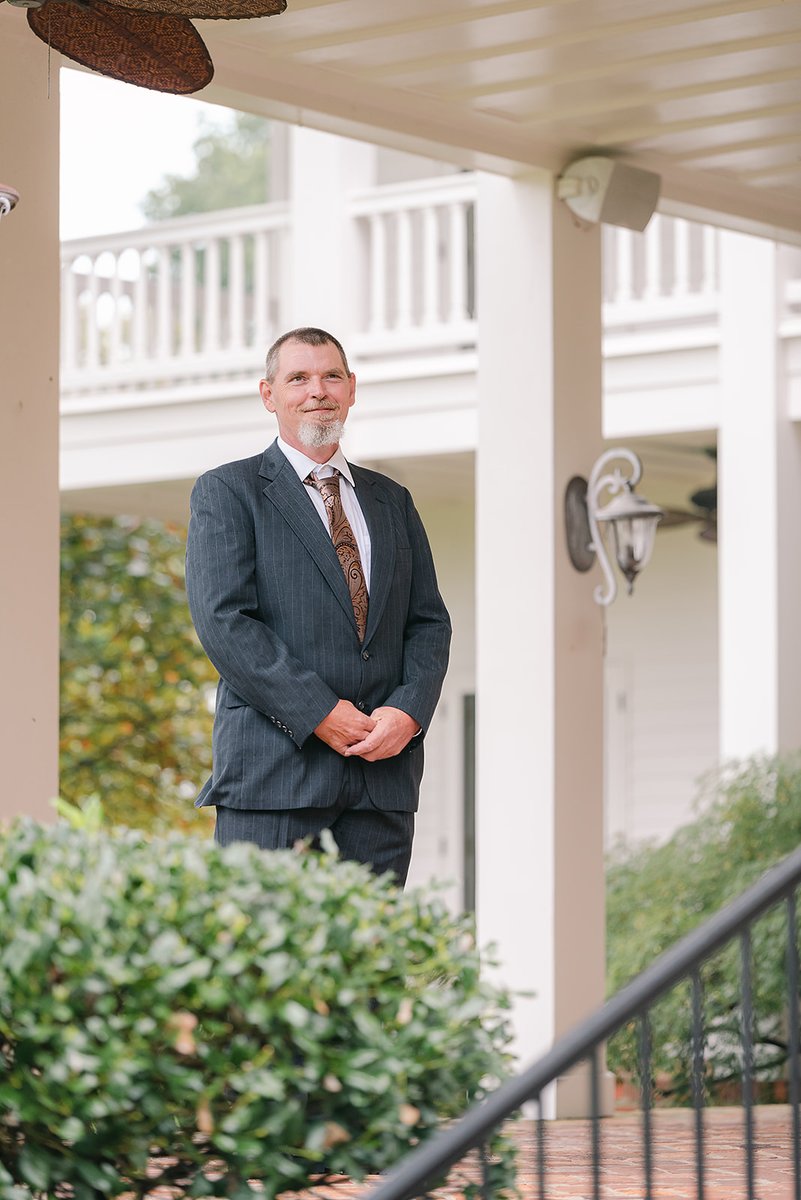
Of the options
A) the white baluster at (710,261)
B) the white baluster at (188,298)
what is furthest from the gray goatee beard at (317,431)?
the white baluster at (188,298)

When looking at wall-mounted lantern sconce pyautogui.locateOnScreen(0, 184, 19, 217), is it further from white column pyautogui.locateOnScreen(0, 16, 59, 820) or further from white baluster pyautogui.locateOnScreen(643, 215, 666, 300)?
white baluster pyautogui.locateOnScreen(643, 215, 666, 300)

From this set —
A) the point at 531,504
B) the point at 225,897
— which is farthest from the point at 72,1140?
the point at 531,504

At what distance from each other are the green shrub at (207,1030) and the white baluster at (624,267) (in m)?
8.81

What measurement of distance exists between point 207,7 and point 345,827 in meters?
2.00

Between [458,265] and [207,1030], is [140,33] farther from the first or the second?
[458,265]

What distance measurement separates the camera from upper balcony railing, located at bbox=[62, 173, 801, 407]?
1175 centimetres

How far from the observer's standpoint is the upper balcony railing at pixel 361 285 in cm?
1175

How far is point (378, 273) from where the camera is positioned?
39.7 ft

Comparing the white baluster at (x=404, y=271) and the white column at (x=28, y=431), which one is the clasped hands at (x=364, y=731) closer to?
the white column at (x=28, y=431)

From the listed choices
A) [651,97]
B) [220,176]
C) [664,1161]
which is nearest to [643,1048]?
[664,1161]

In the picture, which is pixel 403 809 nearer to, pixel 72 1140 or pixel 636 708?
pixel 72 1140

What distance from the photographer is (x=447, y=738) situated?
1462 cm

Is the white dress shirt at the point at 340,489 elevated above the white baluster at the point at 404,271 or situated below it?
below

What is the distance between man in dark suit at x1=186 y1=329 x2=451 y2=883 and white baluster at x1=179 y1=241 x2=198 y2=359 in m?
8.00
